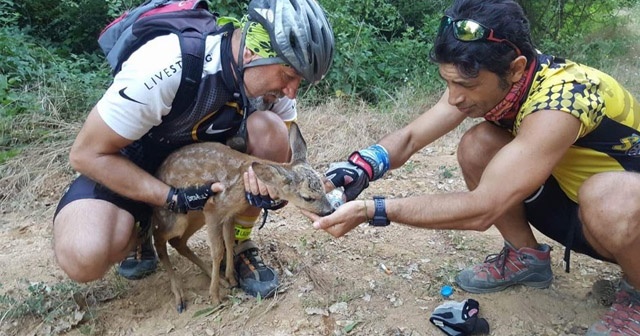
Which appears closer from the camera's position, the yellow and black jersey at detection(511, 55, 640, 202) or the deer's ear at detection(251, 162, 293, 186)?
the yellow and black jersey at detection(511, 55, 640, 202)

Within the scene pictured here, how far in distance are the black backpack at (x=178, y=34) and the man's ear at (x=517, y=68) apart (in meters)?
1.73

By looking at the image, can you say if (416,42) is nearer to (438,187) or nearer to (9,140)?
(438,187)

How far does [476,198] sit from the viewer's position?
329 centimetres

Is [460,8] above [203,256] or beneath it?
above

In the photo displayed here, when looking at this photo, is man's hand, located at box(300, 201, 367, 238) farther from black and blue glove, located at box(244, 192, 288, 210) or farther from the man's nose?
the man's nose

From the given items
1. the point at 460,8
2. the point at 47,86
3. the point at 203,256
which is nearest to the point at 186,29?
the point at 460,8

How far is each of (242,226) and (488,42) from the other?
2.16 metres

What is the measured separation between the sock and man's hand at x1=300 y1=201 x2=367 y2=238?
3.12 feet

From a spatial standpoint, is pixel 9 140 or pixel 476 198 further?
pixel 9 140

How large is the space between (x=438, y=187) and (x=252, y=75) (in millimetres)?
2986

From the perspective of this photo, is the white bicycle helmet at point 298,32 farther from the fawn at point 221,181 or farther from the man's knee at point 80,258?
the man's knee at point 80,258

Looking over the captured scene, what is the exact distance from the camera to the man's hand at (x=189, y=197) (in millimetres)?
3770

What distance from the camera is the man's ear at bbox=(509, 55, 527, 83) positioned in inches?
130

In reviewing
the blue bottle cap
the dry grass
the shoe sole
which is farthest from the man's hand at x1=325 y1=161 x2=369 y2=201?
the dry grass
